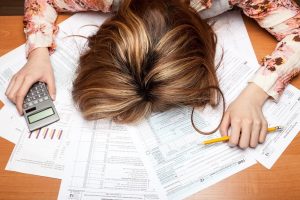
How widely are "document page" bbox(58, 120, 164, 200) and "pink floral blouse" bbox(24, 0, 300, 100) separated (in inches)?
9.9

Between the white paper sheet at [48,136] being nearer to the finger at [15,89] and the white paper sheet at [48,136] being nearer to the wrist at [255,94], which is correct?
the finger at [15,89]

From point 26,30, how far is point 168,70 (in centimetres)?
39

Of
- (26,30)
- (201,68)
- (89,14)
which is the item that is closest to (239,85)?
(201,68)

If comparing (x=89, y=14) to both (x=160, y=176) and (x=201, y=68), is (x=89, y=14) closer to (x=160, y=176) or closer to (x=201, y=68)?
(x=201, y=68)

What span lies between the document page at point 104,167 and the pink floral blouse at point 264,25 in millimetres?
251

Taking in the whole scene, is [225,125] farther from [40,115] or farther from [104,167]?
[40,115]

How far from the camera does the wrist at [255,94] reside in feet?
2.34

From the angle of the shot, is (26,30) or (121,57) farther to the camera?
(26,30)

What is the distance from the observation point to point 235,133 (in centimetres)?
68

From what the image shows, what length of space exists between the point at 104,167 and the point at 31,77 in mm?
261

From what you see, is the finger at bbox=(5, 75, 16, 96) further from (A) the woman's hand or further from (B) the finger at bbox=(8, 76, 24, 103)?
(A) the woman's hand

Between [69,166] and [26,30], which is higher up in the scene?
[26,30]

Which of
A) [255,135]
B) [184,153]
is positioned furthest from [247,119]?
[184,153]

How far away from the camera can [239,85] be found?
0.75 meters
